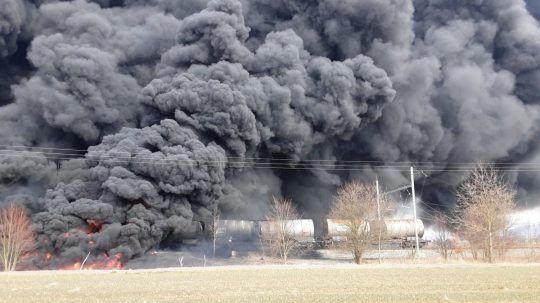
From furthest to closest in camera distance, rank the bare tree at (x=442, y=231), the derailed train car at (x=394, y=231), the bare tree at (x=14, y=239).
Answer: the bare tree at (x=442, y=231) < the derailed train car at (x=394, y=231) < the bare tree at (x=14, y=239)

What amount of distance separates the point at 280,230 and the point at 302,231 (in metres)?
4.25

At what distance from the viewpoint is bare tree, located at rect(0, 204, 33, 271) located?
1727 inches

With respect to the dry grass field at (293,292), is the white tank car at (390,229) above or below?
above

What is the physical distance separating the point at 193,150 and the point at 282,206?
43.8ft

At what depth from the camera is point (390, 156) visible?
6216 centimetres

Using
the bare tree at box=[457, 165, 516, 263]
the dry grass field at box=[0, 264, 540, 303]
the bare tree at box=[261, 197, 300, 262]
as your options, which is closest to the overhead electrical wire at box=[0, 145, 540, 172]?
the bare tree at box=[261, 197, 300, 262]

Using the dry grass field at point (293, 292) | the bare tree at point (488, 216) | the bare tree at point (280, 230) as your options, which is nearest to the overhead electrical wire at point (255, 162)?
the bare tree at point (280, 230)

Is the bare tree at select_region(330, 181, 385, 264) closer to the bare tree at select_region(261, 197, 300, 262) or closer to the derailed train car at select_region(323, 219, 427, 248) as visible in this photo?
the derailed train car at select_region(323, 219, 427, 248)

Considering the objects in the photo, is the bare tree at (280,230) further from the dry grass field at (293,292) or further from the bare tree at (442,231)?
the dry grass field at (293,292)

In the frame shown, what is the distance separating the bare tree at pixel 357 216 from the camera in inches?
1858

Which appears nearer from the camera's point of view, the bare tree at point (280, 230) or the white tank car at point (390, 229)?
the bare tree at point (280, 230)

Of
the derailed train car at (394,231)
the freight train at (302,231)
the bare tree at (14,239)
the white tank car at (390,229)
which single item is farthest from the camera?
the derailed train car at (394,231)

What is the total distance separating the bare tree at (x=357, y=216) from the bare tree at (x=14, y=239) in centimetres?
2504

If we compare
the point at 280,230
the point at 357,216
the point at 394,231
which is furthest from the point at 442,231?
the point at 280,230
